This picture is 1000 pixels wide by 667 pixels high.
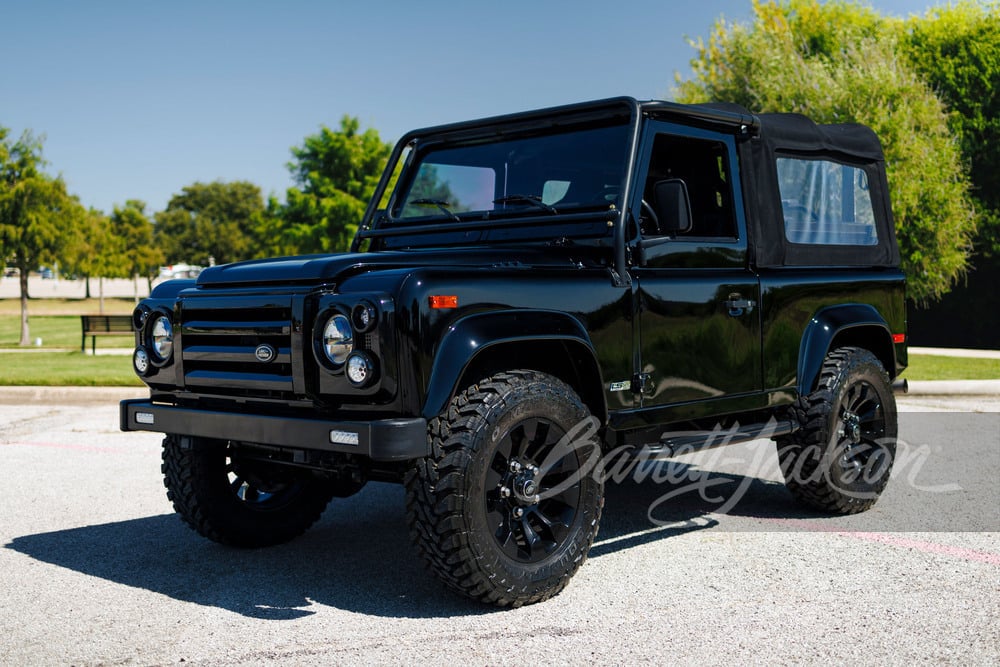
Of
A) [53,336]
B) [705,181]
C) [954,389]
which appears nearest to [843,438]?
[705,181]

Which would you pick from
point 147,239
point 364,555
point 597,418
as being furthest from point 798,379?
point 147,239

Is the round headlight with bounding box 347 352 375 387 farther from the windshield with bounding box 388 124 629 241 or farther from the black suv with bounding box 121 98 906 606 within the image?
the windshield with bounding box 388 124 629 241

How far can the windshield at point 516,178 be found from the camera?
538cm

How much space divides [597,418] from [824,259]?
2326 mm

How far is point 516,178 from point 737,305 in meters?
1.40

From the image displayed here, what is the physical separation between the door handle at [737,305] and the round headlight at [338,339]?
7.54ft

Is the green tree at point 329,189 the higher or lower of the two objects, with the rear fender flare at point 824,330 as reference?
higher

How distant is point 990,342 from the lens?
3041 centimetres

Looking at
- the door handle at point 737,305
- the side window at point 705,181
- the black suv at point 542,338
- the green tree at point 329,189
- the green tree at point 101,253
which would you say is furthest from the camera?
A: the green tree at point 101,253

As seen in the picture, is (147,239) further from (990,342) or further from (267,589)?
(267,589)

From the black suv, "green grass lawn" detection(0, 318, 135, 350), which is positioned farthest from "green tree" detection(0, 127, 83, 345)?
the black suv

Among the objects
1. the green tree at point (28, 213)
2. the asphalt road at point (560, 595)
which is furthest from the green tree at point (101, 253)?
the asphalt road at point (560, 595)

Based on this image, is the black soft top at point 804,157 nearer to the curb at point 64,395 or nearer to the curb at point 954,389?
the curb at point 954,389

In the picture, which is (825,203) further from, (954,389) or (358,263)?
(954,389)
